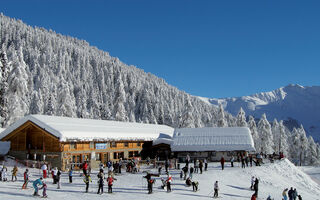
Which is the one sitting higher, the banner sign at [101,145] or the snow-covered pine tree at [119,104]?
the snow-covered pine tree at [119,104]

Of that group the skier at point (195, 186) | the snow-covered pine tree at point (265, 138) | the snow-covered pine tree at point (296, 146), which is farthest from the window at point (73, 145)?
the snow-covered pine tree at point (296, 146)

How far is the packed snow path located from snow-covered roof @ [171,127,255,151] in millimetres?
5874

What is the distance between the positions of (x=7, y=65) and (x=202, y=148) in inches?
1346

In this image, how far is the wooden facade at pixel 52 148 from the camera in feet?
112

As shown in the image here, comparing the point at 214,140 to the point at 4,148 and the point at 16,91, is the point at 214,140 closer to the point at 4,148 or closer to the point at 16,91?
the point at 4,148

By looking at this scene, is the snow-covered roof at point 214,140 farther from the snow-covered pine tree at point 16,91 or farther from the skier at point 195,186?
the snow-covered pine tree at point 16,91

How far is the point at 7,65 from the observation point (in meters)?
49.9

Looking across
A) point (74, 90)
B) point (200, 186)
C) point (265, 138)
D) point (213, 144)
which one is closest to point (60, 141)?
point (200, 186)

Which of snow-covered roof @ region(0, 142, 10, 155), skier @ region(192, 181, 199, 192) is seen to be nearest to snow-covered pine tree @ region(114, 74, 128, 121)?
snow-covered roof @ region(0, 142, 10, 155)

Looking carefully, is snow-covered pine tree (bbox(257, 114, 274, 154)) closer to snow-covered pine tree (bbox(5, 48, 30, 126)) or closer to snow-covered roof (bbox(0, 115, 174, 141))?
snow-covered roof (bbox(0, 115, 174, 141))

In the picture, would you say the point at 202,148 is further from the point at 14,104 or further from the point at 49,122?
the point at 14,104

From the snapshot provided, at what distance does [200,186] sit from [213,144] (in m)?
18.3

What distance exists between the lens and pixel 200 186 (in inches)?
1101

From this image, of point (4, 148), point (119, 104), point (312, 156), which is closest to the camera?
point (4, 148)
